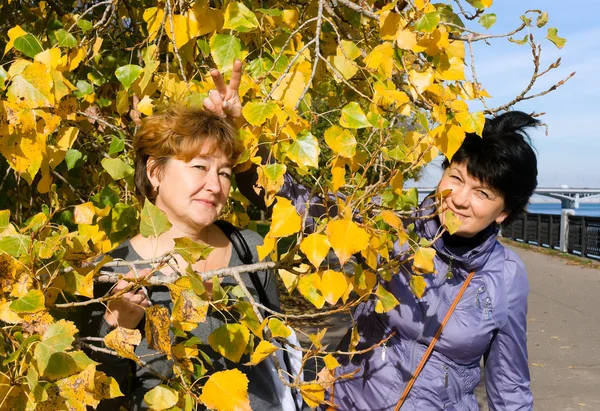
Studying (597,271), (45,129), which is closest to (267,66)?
(45,129)

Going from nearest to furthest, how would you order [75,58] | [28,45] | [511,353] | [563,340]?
[28,45], [75,58], [511,353], [563,340]

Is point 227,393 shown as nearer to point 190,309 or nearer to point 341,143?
point 190,309

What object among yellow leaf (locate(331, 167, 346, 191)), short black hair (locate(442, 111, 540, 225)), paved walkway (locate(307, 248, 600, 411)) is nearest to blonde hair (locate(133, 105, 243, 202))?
yellow leaf (locate(331, 167, 346, 191))

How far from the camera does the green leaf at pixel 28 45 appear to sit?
1647 millimetres

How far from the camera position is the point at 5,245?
1.25m

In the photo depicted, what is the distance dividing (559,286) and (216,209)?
421 inches

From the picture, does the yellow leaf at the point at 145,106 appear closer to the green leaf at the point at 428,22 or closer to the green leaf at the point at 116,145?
the green leaf at the point at 116,145

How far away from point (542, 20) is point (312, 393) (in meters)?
1.14

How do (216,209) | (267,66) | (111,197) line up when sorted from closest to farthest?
(216,209)
(267,66)
(111,197)

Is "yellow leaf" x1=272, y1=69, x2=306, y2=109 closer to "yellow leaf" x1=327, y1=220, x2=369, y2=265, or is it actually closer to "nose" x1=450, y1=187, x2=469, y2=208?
"yellow leaf" x1=327, y1=220, x2=369, y2=265

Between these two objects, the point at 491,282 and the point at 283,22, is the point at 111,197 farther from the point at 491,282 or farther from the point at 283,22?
the point at 491,282

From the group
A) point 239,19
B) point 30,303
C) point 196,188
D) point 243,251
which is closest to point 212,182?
point 196,188

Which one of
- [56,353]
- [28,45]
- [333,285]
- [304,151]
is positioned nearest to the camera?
[56,353]

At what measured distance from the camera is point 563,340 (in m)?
7.19
